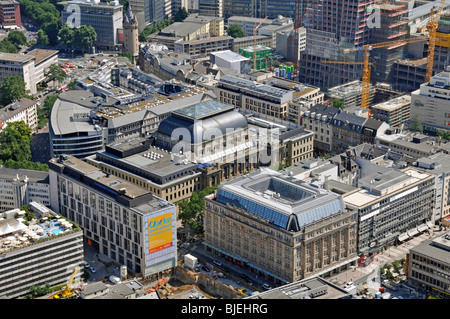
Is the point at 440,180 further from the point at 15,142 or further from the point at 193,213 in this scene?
the point at 15,142

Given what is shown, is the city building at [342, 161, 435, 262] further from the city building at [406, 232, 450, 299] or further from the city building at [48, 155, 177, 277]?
the city building at [48, 155, 177, 277]

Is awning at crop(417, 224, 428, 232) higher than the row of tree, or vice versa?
the row of tree

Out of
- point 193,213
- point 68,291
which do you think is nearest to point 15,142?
point 193,213

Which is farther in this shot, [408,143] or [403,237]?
[408,143]

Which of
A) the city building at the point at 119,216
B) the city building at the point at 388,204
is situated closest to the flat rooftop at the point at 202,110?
the city building at the point at 119,216

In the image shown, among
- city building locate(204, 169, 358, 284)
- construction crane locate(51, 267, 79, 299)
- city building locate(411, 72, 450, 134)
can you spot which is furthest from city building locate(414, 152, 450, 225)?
construction crane locate(51, 267, 79, 299)
